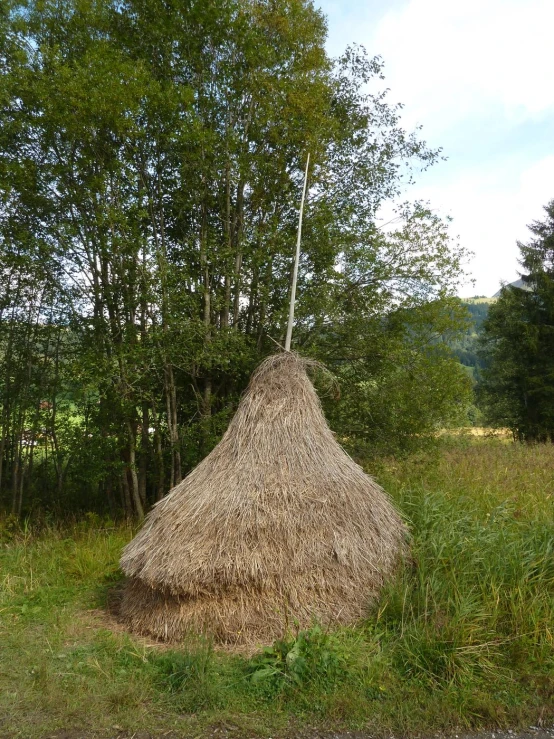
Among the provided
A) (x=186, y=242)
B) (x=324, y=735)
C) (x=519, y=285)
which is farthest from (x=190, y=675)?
(x=519, y=285)

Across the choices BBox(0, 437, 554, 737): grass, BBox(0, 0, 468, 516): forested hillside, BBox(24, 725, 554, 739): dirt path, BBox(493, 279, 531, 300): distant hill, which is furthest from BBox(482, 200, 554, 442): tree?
BBox(24, 725, 554, 739): dirt path

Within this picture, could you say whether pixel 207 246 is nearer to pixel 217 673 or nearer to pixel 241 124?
pixel 241 124

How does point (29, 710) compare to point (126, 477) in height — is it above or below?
below

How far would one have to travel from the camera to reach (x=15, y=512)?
9.66 metres

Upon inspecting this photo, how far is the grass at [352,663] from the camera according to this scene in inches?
145

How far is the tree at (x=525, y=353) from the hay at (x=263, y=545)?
802 inches

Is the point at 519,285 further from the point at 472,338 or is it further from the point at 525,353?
the point at 472,338

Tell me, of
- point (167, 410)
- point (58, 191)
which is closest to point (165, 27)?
point (58, 191)

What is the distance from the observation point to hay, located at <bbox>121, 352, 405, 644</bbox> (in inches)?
181

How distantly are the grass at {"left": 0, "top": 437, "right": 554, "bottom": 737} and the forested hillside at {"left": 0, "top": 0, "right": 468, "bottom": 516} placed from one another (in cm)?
324

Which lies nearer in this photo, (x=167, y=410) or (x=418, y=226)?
(x=167, y=410)

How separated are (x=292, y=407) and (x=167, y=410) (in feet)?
10.9

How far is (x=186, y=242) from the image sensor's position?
8672 millimetres

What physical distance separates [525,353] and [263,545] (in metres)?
22.9
